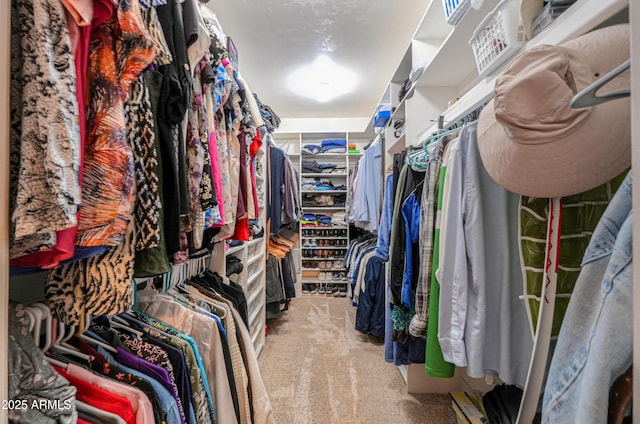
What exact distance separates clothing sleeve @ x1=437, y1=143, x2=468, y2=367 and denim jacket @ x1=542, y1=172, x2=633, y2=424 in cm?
39

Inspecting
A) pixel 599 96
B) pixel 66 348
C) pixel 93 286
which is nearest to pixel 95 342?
pixel 66 348

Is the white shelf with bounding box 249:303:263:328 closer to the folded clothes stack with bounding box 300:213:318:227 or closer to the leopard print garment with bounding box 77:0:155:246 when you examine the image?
the leopard print garment with bounding box 77:0:155:246

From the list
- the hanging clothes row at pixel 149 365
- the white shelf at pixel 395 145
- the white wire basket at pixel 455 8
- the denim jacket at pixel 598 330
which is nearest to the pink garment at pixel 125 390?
the hanging clothes row at pixel 149 365

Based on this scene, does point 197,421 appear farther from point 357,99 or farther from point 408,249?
point 357,99

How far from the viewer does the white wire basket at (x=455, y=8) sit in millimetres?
1171

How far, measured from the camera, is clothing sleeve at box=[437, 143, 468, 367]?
0.90 meters

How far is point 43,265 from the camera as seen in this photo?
1.64ft

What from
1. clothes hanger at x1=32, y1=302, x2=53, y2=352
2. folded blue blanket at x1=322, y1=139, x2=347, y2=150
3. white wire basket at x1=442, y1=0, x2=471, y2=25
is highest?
folded blue blanket at x1=322, y1=139, x2=347, y2=150

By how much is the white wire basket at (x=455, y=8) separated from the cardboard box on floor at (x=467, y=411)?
1.68m

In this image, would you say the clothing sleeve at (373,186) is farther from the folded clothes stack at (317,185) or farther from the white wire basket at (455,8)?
the white wire basket at (455,8)

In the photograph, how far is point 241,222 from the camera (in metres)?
1.42

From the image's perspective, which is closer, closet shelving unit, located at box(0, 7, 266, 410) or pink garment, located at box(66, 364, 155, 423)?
closet shelving unit, located at box(0, 7, 266, 410)

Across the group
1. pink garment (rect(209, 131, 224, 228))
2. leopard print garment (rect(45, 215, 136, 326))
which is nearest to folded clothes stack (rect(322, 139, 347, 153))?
pink garment (rect(209, 131, 224, 228))

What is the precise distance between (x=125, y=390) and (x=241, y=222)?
0.85 meters
